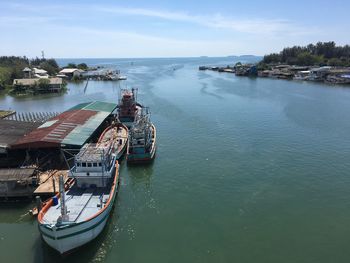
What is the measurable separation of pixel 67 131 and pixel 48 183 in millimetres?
12484

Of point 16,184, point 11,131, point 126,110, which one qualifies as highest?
point 126,110

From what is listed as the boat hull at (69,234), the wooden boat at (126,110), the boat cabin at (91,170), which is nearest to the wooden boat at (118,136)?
the wooden boat at (126,110)

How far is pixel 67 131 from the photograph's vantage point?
166 feet

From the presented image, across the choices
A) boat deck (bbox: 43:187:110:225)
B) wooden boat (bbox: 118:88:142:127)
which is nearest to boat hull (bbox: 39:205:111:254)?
boat deck (bbox: 43:187:110:225)

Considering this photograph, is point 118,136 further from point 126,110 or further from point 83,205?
point 83,205

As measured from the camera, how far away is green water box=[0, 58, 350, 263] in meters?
31.0

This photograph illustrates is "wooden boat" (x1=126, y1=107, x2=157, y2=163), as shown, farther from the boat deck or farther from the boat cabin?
the boat deck

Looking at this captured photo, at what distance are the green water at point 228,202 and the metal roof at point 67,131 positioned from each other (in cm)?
947

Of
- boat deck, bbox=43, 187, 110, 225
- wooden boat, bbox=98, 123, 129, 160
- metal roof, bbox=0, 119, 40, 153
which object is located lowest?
boat deck, bbox=43, 187, 110, 225

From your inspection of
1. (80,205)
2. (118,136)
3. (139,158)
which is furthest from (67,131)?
(80,205)

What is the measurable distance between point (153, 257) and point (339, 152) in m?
42.7

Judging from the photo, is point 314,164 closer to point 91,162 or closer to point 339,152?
point 339,152

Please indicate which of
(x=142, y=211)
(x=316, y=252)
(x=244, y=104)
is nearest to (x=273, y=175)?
(x=316, y=252)

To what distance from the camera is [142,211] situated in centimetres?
3794
